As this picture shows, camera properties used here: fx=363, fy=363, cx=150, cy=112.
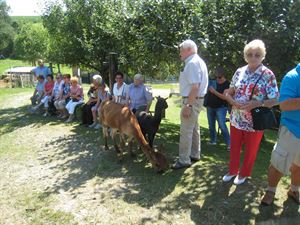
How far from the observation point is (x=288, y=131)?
A: 3939 millimetres

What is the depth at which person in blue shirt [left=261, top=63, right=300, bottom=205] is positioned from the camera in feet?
12.3

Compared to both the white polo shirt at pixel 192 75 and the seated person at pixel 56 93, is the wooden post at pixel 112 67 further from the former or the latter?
the white polo shirt at pixel 192 75

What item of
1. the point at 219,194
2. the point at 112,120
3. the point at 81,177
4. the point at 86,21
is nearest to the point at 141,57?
the point at 86,21

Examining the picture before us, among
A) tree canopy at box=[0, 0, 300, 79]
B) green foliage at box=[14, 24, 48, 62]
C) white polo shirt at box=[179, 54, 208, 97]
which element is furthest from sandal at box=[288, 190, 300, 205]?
green foliage at box=[14, 24, 48, 62]

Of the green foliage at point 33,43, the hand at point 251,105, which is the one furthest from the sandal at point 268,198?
the green foliage at point 33,43

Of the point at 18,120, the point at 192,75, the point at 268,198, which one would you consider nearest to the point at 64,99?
the point at 18,120

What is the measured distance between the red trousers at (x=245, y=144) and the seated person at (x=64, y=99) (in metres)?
7.11

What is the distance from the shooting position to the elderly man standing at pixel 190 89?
5.15 m

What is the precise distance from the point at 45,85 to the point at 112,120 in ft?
19.8

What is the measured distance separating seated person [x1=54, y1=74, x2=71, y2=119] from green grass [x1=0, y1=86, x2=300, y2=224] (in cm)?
306

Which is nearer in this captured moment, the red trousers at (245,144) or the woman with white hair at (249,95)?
the woman with white hair at (249,95)

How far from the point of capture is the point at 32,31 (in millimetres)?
54812

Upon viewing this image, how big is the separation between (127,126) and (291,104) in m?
3.26

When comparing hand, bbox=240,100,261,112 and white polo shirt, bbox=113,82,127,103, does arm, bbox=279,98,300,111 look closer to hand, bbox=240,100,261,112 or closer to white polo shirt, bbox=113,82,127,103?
hand, bbox=240,100,261,112
